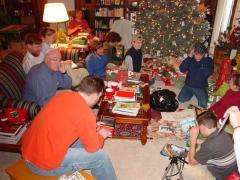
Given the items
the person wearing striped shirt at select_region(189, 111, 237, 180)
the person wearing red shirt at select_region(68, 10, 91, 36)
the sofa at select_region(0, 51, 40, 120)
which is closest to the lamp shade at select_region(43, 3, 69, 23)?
the person wearing red shirt at select_region(68, 10, 91, 36)

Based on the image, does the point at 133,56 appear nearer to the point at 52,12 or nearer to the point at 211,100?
the point at 211,100

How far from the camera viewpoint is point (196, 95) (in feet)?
12.9

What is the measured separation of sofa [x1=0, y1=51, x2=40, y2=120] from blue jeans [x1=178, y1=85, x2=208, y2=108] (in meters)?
2.26

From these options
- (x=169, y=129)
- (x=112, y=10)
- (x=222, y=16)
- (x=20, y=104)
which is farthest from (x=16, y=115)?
(x=222, y=16)

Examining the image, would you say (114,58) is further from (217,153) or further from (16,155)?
(217,153)

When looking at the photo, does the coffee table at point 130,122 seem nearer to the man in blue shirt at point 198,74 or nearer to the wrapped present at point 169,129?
the wrapped present at point 169,129

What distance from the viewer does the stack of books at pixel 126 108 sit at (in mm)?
2826

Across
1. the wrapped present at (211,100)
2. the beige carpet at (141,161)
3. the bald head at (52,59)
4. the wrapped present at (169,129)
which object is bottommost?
the beige carpet at (141,161)

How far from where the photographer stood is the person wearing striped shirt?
6.86ft

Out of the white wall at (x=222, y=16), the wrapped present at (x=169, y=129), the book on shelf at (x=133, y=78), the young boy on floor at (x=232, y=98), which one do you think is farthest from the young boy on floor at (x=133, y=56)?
the white wall at (x=222, y=16)

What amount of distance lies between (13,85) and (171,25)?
10.2 feet

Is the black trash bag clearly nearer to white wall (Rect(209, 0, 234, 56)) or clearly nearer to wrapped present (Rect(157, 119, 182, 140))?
wrapped present (Rect(157, 119, 182, 140))

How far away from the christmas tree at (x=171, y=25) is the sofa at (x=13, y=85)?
8.63 feet

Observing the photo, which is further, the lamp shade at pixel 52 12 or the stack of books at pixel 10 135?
the lamp shade at pixel 52 12
